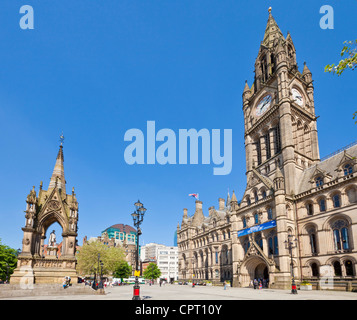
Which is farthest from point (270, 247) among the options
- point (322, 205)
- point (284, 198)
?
point (322, 205)

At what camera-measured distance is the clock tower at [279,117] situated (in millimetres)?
45125

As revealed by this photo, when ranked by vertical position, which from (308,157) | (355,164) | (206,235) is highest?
(308,157)

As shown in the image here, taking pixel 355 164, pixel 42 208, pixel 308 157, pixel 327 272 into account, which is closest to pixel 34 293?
pixel 42 208

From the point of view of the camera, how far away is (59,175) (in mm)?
29562

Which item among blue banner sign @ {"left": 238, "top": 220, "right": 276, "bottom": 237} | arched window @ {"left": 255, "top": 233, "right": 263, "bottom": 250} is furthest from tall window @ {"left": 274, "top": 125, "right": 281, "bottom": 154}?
arched window @ {"left": 255, "top": 233, "right": 263, "bottom": 250}

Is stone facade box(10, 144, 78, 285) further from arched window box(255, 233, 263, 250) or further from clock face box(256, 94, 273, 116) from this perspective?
clock face box(256, 94, 273, 116)

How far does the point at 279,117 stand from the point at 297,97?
252 inches

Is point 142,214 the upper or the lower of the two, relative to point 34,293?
upper

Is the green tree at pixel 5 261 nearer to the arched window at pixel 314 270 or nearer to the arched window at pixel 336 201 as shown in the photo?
the arched window at pixel 314 270

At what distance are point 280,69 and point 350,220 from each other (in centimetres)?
2873

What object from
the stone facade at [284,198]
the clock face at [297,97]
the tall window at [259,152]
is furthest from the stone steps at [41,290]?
the clock face at [297,97]

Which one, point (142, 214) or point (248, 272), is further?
point (248, 272)
